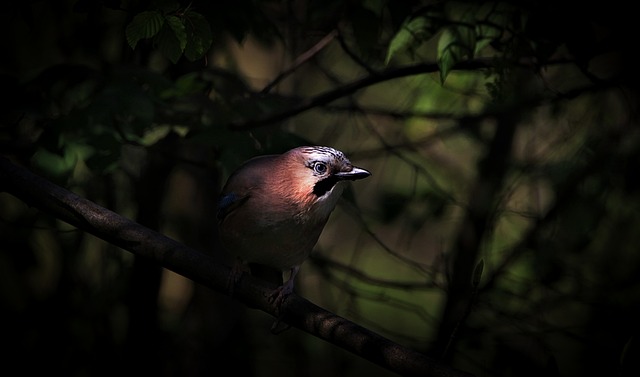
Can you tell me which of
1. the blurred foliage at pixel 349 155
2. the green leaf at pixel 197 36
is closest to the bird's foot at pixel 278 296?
the blurred foliage at pixel 349 155

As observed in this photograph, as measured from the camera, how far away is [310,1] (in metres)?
2.94

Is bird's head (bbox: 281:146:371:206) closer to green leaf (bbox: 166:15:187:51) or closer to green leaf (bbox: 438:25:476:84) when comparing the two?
green leaf (bbox: 438:25:476:84)

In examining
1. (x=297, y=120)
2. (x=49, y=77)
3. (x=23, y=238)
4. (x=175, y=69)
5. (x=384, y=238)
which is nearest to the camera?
(x=49, y=77)

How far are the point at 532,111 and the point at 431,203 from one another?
0.79 m

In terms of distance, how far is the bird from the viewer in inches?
99.2

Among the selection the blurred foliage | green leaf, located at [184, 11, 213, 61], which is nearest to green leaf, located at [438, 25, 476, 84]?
the blurred foliage

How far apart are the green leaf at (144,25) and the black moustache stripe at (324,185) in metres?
0.81

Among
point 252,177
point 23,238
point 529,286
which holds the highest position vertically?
point 252,177

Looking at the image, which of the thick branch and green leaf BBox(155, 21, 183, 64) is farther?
the thick branch

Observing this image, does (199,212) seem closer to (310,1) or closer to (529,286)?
(310,1)

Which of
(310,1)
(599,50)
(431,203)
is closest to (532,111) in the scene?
(431,203)

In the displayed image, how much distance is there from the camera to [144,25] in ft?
6.61

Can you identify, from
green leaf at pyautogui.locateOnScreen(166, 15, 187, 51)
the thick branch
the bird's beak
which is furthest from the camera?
the bird's beak

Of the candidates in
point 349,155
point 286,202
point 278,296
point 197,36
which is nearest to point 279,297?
point 278,296
